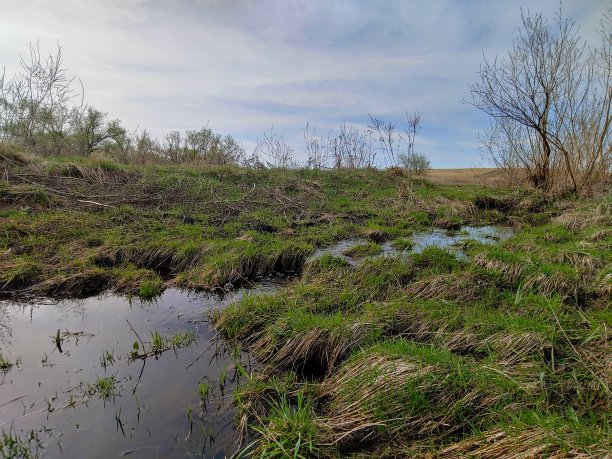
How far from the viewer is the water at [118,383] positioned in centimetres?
285

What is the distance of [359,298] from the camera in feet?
16.7

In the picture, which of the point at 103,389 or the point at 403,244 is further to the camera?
the point at 403,244

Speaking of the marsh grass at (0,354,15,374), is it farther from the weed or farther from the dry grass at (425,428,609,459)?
the dry grass at (425,428,609,459)

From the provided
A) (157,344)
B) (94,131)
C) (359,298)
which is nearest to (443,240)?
(359,298)

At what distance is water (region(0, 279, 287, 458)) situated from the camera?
2.85 meters

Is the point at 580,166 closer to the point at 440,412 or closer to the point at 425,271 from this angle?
the point at 425,271

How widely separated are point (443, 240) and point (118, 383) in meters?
6.99

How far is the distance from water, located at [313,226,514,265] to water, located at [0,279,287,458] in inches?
124

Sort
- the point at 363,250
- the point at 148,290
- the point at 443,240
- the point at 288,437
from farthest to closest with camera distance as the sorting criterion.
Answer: the point at 443,240 → the point at 363,250 → the point at 148,290 → the point at 288,437

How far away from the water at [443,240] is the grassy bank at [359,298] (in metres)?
0.24

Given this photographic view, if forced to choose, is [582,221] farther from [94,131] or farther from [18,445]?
[94,131]

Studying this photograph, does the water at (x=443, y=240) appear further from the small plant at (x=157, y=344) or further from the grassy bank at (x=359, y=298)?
the small plant at (x=157, y=344)

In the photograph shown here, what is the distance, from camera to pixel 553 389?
9.75 feet

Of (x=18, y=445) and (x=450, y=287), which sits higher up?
(x=450, y=287)
